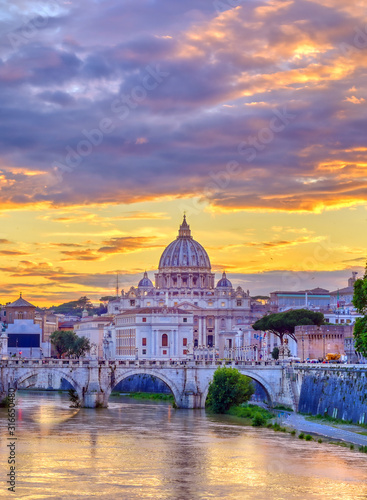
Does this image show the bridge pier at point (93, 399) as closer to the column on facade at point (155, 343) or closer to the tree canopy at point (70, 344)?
the tree canopy at point (70, 344)

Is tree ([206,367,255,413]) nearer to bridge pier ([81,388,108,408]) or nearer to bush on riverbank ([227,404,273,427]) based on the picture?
bush on riverbank ([227,404,273,427])

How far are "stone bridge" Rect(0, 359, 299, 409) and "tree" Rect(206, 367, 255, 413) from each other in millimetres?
2685

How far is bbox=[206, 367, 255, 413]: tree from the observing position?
73.4m

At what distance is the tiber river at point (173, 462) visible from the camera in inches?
1686

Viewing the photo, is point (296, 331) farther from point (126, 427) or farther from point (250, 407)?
point (126, 427)

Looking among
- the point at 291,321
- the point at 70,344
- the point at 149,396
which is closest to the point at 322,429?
the point at 149,396

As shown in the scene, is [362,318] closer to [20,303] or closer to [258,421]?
[258,421]

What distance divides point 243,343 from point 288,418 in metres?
94.8

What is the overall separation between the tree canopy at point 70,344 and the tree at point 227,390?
73.6 meters

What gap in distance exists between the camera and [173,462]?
4959cm

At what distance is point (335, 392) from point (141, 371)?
16478 millimetres

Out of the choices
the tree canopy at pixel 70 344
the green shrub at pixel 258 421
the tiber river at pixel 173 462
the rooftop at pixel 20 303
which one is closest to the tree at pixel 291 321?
the tree canopy at pixel 70 344

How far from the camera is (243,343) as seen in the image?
534ft

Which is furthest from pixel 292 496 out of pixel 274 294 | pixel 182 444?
pixel 274 294
